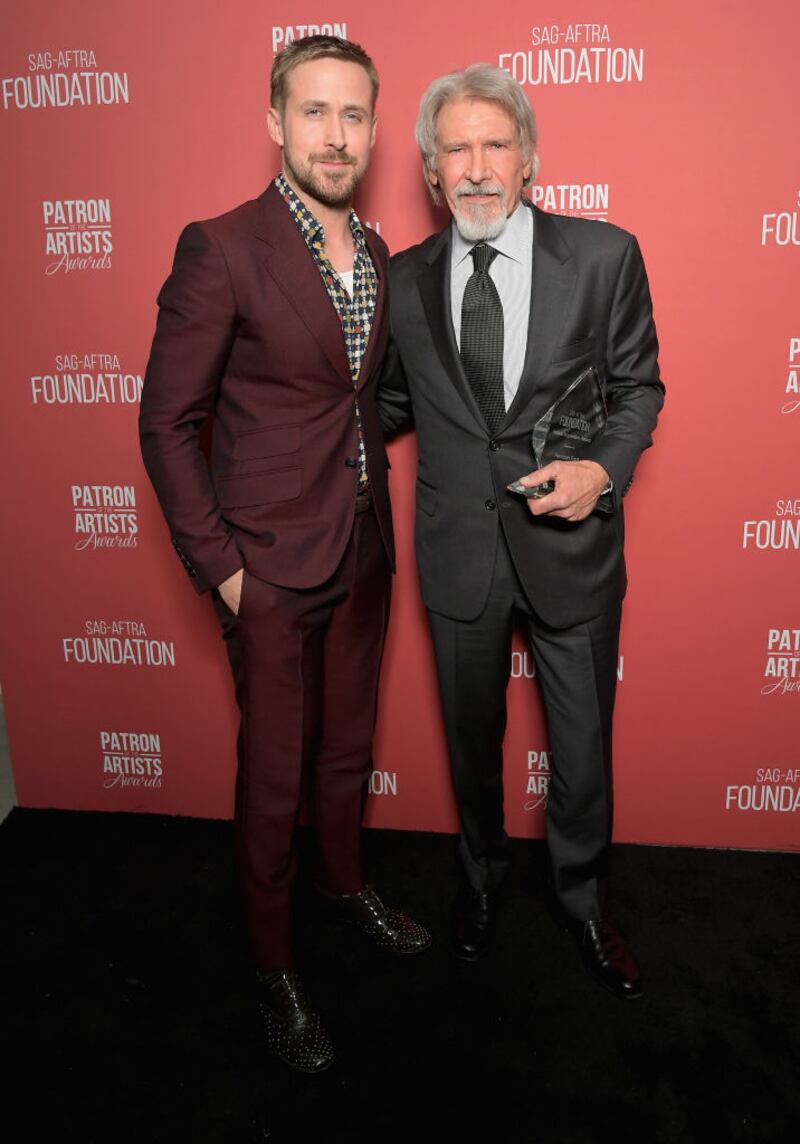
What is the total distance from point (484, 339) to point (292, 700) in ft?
3.06

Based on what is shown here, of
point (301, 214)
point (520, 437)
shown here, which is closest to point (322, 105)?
point (301, 214)

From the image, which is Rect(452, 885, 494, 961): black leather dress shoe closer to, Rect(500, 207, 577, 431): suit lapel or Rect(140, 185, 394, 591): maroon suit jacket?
Rect(140, 185, 394, 591): maroon suit jacket

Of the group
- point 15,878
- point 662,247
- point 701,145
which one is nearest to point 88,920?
point 15,878

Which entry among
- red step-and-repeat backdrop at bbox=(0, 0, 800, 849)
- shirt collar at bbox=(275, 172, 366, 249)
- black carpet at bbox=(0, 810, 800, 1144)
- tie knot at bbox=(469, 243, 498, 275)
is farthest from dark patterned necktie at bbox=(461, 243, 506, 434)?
black carpet at bbox=(0, 810, 800, 1144)

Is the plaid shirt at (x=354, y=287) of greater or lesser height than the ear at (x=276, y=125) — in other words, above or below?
below

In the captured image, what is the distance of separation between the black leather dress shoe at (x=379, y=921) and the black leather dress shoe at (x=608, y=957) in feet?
1.35

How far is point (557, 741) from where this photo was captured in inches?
94.0

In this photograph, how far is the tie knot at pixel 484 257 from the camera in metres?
2.17

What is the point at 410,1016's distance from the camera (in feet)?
7.47

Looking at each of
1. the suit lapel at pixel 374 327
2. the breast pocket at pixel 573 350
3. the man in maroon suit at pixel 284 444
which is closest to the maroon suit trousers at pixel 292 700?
the man in maroon suit at pixel 284 444

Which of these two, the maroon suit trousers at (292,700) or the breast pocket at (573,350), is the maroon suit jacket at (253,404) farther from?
the breast pocket at (573,350)

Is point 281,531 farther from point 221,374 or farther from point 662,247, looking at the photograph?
point 662,247

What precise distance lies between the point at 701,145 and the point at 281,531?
1.48 metres

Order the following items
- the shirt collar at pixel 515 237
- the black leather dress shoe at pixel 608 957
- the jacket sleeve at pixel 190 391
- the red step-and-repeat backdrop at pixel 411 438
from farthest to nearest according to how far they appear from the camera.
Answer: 1. the red step-and-repeat backdrop at pixel 411 438
2. the black leather dress shoe at pixel 608 957
3. the shirt collar at pixel 515 237
4. the jacket sleeve at pixel 190 391
